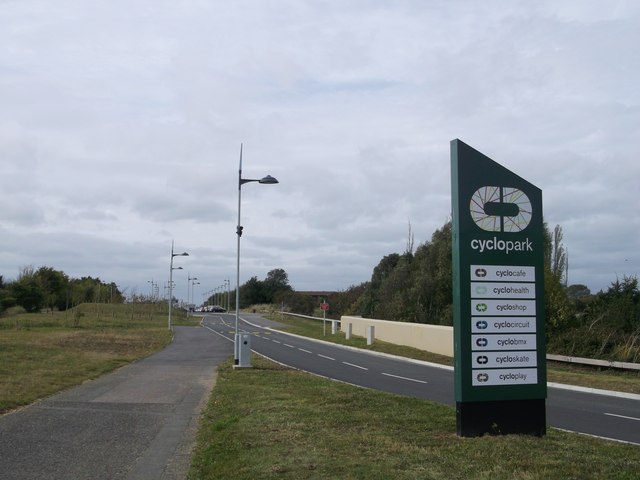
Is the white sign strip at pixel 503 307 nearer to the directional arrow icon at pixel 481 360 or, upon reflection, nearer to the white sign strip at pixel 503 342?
the white sign strip at pixel 503 342

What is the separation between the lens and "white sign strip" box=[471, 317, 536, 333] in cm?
918

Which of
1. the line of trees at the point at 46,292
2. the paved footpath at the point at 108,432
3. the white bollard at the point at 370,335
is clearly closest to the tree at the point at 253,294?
the line of trees at the point at 46,292

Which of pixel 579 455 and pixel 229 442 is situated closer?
pixel 579 455

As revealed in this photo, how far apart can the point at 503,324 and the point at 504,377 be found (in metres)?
0.70

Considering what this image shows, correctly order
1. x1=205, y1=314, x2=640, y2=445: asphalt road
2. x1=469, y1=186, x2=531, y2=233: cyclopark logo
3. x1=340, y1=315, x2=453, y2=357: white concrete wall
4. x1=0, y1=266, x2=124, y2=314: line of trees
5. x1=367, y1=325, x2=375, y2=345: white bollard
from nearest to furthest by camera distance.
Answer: x1=469, y1=186, x2=531, y2=233: cyclopark logo < x1=205, y1=314, x2=640, y2=445: asphalt road < x1=340, y1=315, x2=453, y2=357: white concrete wall < x1=367, y1=325, x2=375, y2=345: white bollard < x1=0, y1=266, x2=124, y2=314: line of trees

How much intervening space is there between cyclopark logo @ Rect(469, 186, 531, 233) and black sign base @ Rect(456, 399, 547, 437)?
2.31 meters

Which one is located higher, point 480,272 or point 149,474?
point 480,272

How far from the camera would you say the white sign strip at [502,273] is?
9266 millimetres

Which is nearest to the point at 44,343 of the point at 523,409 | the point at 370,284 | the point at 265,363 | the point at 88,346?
the point at 88,346

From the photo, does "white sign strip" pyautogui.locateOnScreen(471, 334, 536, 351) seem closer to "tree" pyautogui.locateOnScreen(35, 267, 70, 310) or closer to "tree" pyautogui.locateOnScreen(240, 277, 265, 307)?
"tree" pyautogui.locateOnScreen(35, 267, 70, 310)

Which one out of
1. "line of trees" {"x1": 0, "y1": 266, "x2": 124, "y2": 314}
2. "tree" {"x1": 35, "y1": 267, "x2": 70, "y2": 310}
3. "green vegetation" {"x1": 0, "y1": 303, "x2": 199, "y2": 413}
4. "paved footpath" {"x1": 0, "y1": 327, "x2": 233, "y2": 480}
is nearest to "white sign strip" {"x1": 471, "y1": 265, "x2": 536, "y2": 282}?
"paved footpath" {"x1": 0, "y1": 327, "x2": 233, "y2": 480}

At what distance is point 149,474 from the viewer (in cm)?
805

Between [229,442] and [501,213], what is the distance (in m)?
4.75

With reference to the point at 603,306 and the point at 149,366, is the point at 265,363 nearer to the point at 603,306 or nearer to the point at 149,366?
the point at 149,366
